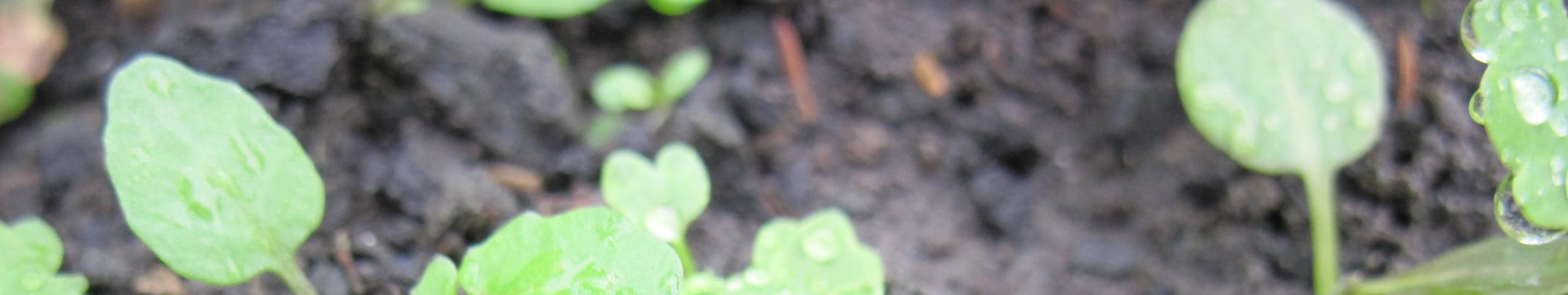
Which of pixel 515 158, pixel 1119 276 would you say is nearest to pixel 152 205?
pixel 515 158

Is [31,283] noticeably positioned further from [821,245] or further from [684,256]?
[821,245]

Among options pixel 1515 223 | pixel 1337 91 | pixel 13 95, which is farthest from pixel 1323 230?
pixel 13 95

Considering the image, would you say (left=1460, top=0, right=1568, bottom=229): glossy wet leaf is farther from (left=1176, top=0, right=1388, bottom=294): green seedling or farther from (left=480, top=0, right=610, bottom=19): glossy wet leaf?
(left=480, top=0, right=610, bottom=19): glossy wet leaf

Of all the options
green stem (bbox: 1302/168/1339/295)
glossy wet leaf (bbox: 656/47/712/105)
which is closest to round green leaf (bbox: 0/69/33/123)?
glossy wet leaf (bbox: 656/47/712/105)

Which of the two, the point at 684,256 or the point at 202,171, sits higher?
the point at 684,256

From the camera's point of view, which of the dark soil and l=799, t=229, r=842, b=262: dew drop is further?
the dark soil

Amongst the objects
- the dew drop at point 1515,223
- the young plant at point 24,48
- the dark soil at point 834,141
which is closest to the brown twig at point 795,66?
the dark soil at point 834,141

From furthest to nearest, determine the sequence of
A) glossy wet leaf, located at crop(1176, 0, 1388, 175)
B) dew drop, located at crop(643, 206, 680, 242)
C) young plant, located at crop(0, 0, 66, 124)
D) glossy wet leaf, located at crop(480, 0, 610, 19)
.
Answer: young plant, located at crop(0, 0, 66, 124)
glossy wet leaf, located at crop(480, 0, 610, 19)
glossy wet leaf, located at crop(1176, 0, 1388, 175)
dew drop, located at crop(643, 206, 680, 242)
